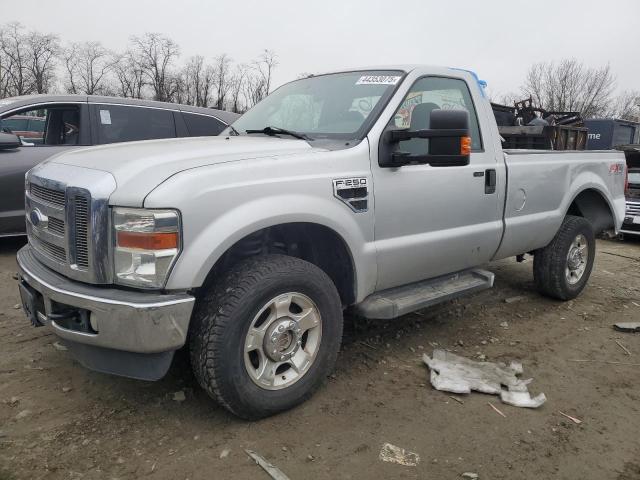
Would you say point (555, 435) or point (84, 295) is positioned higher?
point (84, 295)

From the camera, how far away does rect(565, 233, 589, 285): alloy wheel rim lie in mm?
5004

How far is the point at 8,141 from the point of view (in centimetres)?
571

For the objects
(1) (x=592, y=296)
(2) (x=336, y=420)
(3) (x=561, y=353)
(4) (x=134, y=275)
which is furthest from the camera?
(1) (x=592, y=296)

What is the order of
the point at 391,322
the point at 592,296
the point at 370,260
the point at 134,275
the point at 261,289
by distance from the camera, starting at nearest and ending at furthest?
the point at 134,275
the point at 261,289
the point at 370,260
the point at 391,322
the point at 592,296

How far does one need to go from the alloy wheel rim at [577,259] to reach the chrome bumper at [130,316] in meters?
3.96

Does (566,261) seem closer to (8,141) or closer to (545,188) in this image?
(545,188)

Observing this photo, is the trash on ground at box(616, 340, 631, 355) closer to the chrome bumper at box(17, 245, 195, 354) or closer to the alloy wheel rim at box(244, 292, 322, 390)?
→ the alloy wheel rim at box(244, 292, 322, 390)

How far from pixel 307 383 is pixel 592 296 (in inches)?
150

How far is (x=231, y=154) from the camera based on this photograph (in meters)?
2.74

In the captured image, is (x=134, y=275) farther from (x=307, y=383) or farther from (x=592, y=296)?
(x=592, y=296)

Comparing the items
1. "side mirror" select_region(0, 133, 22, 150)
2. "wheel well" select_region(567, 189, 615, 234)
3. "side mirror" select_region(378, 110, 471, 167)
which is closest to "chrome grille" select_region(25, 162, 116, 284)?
"side mirror" select_region(378, 110, 471, 167)

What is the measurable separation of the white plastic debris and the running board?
0.84 meters

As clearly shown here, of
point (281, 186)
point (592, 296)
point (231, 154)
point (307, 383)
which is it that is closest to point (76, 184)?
point (231, 154)

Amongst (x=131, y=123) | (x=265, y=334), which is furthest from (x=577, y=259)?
(x=131, y=123)
